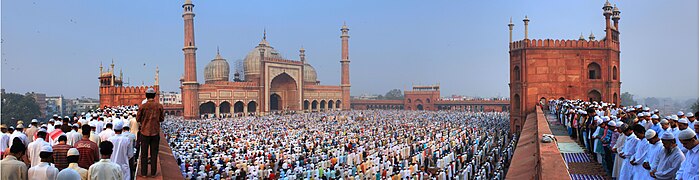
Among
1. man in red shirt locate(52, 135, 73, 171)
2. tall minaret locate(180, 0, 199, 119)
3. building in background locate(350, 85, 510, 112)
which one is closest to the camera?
man in red shirt locate(52, 135, 73, 171)

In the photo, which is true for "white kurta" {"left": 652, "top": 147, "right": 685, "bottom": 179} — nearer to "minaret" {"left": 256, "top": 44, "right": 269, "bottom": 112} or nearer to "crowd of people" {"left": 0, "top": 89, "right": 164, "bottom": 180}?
"crowd of people" {"left": 0, "top": 89, "right": 164, "bottom": 180}

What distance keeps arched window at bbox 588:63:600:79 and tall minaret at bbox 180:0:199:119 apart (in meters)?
22.5

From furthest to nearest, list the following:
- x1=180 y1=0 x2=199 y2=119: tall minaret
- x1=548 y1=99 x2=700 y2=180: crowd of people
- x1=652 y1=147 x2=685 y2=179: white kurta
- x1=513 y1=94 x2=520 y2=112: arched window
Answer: x1=180 y1=0 x2=199 y2=119: tall minaret → x1=513 y1=94 x2=520 y2=112: arched window → x1=652 y1=147 x2=685 y2=179: white kurta → x1=548 y1=99 x2=700 y2=180: crowd of people

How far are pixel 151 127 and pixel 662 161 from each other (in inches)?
165

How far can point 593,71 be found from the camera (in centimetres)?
1898

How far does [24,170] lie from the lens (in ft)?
10.5

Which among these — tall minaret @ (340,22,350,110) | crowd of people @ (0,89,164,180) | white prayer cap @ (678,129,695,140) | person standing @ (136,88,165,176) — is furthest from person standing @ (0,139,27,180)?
tall minaret @ (340,22,350,110)

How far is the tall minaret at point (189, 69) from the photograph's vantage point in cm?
2989

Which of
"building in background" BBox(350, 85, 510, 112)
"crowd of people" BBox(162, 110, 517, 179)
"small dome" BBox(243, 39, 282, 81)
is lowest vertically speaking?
"crowd of people" BBox(162, 110, 517, 179)

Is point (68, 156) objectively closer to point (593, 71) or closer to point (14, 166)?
point (14, 166)

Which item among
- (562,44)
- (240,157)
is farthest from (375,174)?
(562,44)

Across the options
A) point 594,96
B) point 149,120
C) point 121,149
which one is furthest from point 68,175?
point 594,96

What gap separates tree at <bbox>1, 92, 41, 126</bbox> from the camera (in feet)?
88.1

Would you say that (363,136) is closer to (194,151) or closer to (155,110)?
(194,151)
